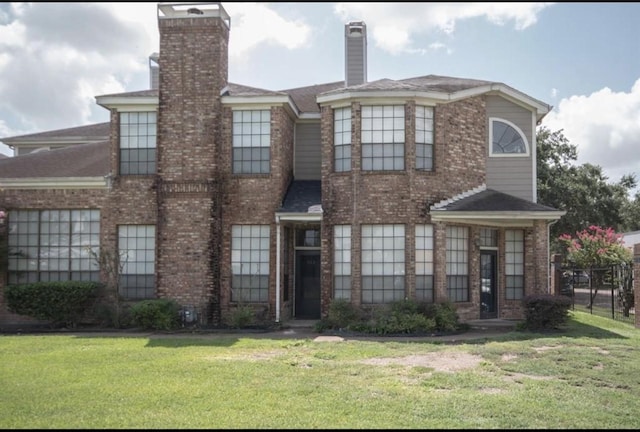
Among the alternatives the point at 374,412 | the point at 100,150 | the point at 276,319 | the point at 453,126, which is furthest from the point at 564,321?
the point at 100,150

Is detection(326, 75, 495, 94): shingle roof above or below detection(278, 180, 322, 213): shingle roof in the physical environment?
above

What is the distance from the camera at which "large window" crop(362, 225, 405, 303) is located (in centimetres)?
1700

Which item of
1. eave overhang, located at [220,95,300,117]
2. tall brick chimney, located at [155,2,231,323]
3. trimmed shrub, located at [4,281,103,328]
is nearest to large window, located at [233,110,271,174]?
eave overhang, located at [220,95,300,117]

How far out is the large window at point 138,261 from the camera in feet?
59.9

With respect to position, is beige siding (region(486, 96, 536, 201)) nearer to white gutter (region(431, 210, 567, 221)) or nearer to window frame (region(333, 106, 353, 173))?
white gutter (region(431, 210, 567, 221))

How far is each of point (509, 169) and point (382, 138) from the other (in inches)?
162

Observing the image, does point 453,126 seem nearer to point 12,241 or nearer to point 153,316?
point 153,316

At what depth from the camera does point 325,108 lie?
699 inches

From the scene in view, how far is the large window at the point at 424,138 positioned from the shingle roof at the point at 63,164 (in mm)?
8901

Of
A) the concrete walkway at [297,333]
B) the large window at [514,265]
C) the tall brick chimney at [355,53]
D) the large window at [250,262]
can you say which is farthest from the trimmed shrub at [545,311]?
the tall brick chimney at [355,53]

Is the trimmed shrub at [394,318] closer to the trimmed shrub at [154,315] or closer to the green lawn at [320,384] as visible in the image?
the green lawn at [320,384]

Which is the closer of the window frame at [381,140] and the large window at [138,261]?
the window frame at [381,140]

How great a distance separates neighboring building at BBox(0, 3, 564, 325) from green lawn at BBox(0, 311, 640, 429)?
11.6 ft

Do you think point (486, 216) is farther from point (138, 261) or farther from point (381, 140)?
point (138, 261)
